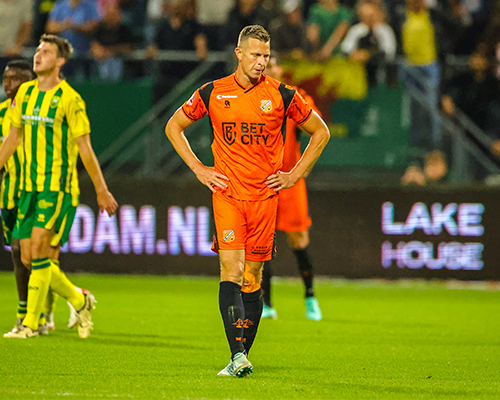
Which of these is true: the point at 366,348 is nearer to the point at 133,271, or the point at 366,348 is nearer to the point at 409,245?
the point at 409,245

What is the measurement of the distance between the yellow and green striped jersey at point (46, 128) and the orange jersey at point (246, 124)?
1762 mm

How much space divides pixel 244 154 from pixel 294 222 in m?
3.38

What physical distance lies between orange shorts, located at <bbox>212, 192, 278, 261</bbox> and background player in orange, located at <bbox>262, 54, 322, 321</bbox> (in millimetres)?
2848

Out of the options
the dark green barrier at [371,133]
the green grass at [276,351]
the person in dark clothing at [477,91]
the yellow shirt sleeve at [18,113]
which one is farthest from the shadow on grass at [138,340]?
the person in dark clothing at [477,91]

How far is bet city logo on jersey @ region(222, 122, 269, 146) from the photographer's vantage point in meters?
5.68

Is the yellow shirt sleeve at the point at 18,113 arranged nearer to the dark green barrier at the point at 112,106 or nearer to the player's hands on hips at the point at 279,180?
the player's hands on hips at the point at 279,180

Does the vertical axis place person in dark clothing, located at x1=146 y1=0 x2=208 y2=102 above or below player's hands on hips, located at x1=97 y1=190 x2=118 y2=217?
above

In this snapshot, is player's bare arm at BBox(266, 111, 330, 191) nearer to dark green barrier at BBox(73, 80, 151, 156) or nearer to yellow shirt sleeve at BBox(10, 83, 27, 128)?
yellow shirt sleeve at BBox(10, 83, 27, 128)

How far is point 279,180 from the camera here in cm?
574

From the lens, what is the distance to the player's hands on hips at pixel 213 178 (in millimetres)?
5684

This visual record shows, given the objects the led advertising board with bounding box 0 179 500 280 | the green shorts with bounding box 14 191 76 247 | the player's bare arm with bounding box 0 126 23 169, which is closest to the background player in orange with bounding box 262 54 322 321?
the green shorts with bounding box 14 191 76 247

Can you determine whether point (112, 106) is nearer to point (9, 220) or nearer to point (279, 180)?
point (9, 220)

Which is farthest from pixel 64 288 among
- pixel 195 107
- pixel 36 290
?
pixel 195 107

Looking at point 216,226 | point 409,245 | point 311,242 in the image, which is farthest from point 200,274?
point 216,226
